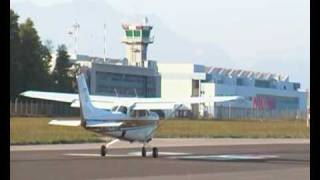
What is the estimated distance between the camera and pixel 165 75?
131 m

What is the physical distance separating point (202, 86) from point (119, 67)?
63.7 ft

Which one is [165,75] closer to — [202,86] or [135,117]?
[202,86]

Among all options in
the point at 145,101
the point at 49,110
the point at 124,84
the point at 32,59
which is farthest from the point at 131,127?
the point at 124,84

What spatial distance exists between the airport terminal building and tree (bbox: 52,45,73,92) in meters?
4.72

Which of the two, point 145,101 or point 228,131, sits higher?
point 145,101

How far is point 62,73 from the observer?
95.6 metres

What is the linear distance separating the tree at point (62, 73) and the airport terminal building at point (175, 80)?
15.5ft

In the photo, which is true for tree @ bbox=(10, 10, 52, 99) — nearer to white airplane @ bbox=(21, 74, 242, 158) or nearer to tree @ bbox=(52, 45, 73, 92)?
tree @ bbox=(52, 45, 73, 92)

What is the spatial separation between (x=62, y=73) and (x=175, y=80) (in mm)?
37620

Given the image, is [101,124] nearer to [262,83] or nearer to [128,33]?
[128,33]

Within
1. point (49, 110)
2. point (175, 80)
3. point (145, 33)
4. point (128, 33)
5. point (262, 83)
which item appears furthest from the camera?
point (262, 83)

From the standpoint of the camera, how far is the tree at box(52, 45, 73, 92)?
93062 mm

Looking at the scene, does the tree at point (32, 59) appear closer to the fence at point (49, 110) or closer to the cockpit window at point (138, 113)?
the fence at point (49, 110)

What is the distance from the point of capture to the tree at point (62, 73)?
305 feet
